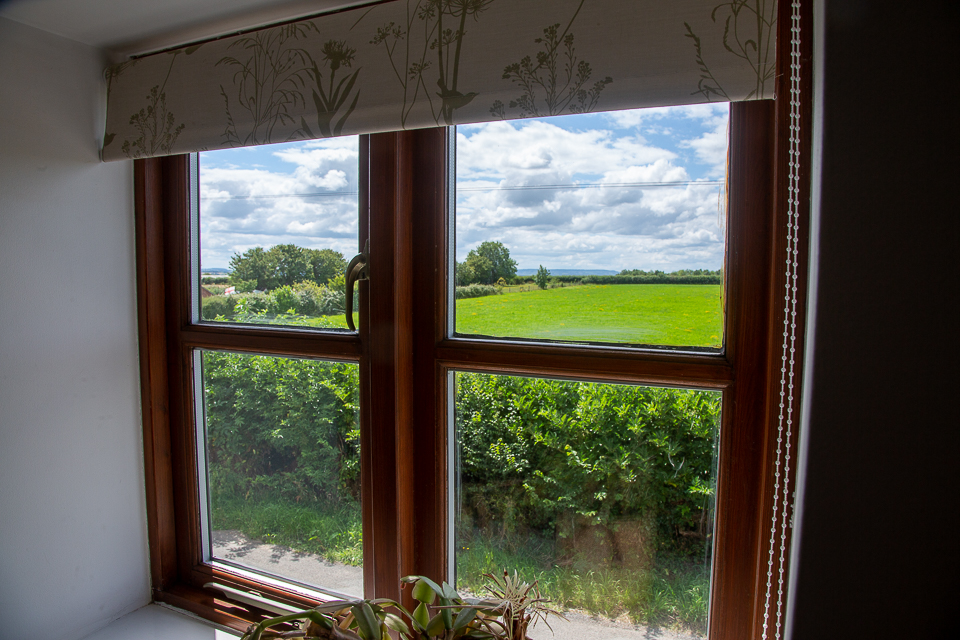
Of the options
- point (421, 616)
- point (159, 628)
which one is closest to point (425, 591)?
point (421, 616)

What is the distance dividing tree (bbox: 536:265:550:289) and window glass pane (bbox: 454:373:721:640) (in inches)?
7.7

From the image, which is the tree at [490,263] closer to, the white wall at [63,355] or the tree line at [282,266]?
the tree line at [282,266]

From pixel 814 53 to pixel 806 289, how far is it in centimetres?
15

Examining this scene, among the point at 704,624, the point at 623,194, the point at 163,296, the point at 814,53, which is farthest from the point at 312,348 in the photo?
the point at 814,53

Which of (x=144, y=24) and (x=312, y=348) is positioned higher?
(x=144, y=24)

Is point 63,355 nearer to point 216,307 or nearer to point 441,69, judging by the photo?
point 216,307

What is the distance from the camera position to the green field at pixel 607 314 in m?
0.95

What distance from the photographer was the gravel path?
1.03 metres

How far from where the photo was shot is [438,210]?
1123mm

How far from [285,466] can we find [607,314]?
918 millimetres

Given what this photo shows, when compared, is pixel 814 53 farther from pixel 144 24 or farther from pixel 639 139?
pixel 144 24

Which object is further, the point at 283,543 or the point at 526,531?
the point at 283,543

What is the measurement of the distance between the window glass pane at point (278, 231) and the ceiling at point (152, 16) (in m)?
0.28

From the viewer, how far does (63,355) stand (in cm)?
131
